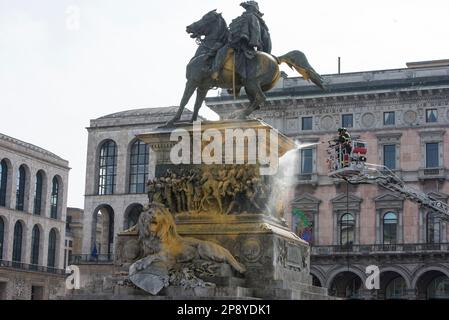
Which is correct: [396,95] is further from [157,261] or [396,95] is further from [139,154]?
[157,261]

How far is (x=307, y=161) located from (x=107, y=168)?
90.9 feet

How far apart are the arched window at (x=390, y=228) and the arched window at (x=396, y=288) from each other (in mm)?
3278

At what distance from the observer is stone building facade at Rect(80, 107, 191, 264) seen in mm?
88500

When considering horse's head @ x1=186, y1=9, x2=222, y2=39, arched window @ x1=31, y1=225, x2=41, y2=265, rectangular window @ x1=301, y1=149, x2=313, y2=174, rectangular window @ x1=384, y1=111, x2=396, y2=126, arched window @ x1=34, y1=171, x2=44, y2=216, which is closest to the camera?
horse's head @ x1=186, y1=9, x2=222, y2=39

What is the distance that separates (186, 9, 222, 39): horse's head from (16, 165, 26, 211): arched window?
258ft

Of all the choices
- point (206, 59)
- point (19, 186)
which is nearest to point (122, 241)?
point (206, 59)

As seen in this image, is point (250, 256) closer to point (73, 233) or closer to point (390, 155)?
point (390, 155)

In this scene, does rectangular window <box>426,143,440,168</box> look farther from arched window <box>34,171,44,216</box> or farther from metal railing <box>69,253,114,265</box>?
arched window <box>34,171,44,216</box>

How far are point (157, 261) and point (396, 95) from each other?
180ft

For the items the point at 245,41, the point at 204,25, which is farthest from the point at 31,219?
the point at 245,41

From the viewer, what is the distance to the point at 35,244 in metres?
96.9

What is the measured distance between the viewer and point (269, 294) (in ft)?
49.4

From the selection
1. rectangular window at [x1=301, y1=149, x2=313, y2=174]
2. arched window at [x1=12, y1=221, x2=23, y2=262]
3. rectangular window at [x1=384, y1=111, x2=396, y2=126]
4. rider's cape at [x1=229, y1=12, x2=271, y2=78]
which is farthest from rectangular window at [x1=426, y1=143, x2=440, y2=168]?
rider's cape at [x1=229, y1=12, x2=271, y2=78]

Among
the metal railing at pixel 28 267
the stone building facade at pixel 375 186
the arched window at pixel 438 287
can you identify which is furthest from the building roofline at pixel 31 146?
the arched window at pixel 438 287
